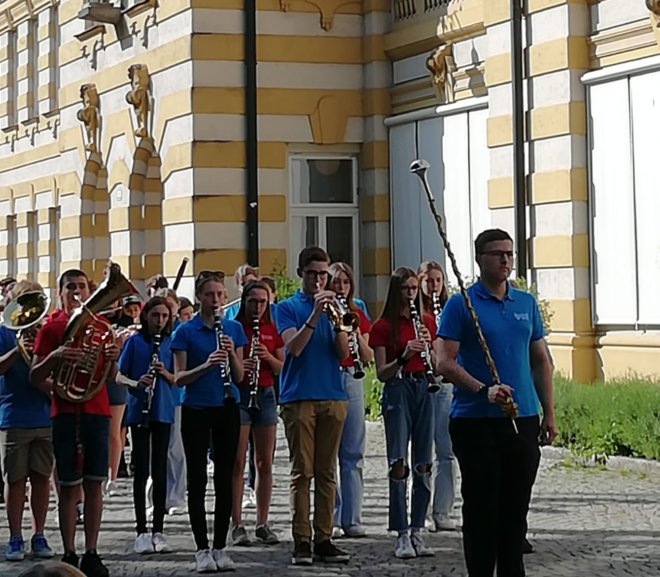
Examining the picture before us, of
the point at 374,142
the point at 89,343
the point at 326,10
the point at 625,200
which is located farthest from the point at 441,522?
the point at 326,10

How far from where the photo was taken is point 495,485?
7.79 metres

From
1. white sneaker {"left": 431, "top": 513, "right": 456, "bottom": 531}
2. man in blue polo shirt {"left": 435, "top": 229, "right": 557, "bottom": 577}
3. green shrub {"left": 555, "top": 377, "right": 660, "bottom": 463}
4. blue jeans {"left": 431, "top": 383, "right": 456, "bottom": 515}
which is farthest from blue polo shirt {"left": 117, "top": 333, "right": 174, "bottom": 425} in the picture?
green shrub {"left": 555, "top": 377, "right": 660, "bottom": 463}

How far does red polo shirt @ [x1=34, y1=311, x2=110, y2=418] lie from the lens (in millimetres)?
9453

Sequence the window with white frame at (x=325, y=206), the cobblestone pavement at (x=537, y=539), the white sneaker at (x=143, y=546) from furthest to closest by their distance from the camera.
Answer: the window with white frame at (x=325, y=206) → the white sneaker at (x=143, y=546) → the cobblestone pavement at (x=537, y=539)

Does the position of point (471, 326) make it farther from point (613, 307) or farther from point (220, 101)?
point (220, 101)

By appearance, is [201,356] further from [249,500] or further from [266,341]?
[249,500]

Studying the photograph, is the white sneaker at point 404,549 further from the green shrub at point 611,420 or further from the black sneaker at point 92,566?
the green shrub at point 611,420

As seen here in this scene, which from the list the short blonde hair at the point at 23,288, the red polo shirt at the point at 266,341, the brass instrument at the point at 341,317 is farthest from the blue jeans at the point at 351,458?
the short blonde hair at the point at 23,288

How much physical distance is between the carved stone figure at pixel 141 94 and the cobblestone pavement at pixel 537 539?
1137cm

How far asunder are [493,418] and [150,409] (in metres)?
3.51

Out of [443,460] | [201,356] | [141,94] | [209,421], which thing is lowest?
[443,460]

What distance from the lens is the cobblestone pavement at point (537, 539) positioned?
962cm

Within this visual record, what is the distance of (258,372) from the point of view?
1066 centimetres

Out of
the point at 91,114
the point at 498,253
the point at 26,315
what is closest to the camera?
the point at 498,253
